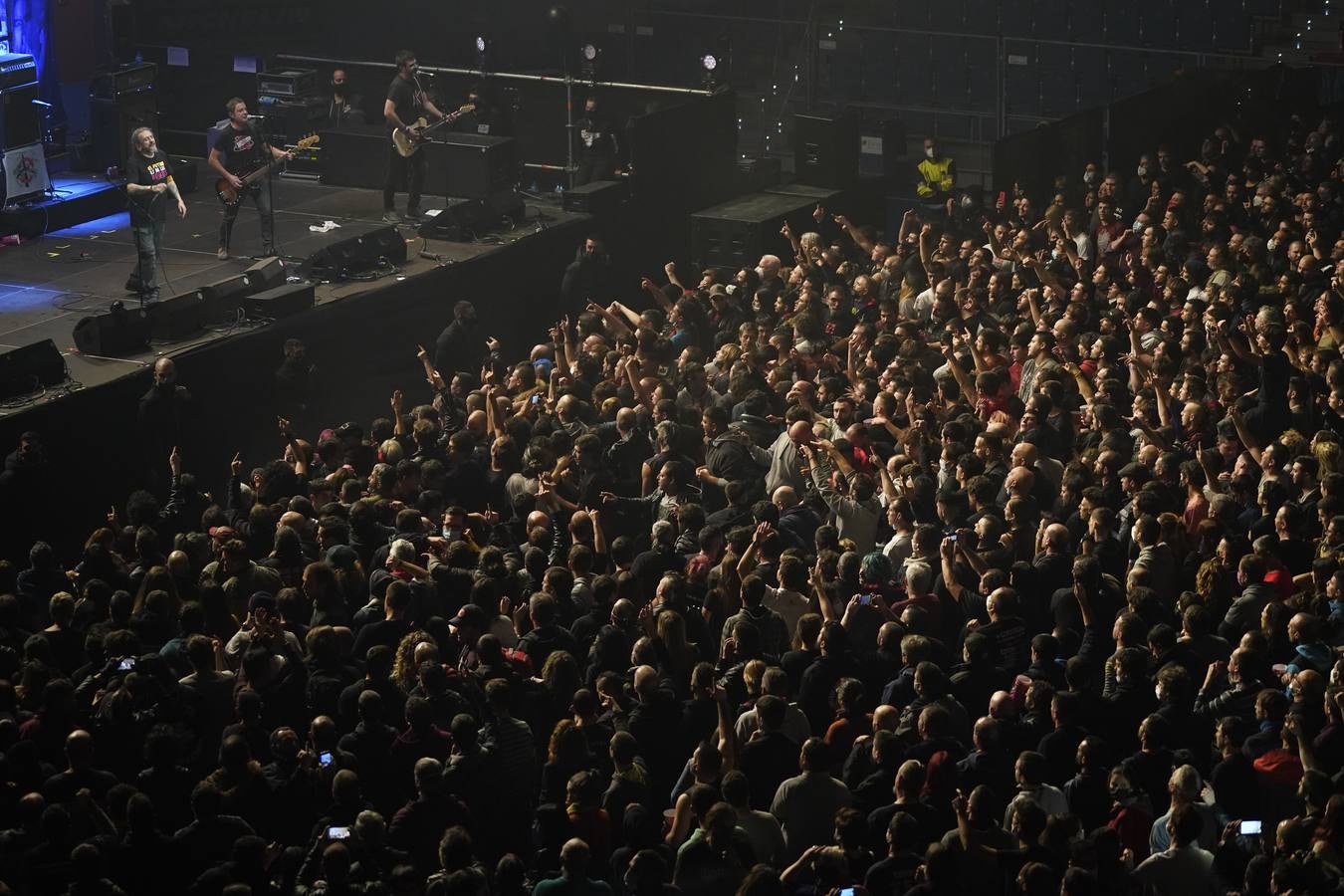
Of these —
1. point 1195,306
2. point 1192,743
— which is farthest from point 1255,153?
point 1192,743

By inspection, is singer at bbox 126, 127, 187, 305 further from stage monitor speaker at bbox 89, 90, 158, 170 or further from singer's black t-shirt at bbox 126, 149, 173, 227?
stage monitor speaker at bbox 89, 90, 158, 170

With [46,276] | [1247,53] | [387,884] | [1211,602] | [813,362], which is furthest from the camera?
[1247,53]

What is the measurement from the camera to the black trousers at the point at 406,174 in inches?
679

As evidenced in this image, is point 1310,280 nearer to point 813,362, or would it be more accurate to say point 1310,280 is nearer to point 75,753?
point 813,362

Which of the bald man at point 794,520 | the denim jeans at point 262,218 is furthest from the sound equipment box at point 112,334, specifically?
the bald man at point 794,520

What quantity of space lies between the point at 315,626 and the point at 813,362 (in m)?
4.93

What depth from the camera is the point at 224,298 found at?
1401 centimetres

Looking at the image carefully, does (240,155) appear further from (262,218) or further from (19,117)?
(19,117)

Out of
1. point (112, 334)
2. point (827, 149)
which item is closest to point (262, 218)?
point (112, 334)

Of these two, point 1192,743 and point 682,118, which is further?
point 682,118

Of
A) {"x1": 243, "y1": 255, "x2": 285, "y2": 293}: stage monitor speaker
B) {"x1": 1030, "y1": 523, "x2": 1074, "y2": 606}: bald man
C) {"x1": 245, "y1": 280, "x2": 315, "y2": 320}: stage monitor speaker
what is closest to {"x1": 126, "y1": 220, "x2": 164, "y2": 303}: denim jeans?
{"x1": 243, "y1": 255, "x2": 285, "y2": 293}: stage monitor speaker

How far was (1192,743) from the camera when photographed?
6.56 metres

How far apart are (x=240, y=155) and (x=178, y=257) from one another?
1265 millimetres

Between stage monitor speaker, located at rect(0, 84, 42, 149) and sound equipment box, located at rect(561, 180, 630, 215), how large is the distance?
5.60 m
